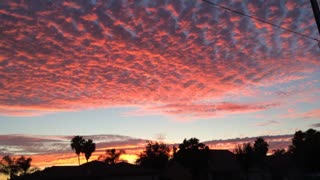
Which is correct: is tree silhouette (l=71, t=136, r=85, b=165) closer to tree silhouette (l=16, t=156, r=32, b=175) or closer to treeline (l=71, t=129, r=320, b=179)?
treeline (l=71, t=129, r=320, b=179)

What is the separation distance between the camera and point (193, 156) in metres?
79.4

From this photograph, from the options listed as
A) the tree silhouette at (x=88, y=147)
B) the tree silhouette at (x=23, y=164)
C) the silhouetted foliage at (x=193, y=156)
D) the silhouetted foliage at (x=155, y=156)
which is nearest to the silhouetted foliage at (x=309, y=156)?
the silhouetted foliage at (x=193, y=156)

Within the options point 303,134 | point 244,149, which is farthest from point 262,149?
point 244,149

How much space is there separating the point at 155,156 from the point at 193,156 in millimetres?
20100

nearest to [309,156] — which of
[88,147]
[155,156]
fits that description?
[155,156]

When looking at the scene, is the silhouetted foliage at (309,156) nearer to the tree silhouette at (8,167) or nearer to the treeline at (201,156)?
the treeline at (201,156)

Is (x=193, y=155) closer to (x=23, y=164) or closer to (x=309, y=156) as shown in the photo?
(x=309, y=156)

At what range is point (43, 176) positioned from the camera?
5434 centimetres

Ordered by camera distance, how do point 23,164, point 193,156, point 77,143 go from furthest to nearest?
1. point 23,164
2. point 77,143
3. point 193,156

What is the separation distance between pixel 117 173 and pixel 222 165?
125ft

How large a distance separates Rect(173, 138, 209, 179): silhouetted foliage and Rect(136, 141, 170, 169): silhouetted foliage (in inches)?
587

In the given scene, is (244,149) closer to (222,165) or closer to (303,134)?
(222,165)

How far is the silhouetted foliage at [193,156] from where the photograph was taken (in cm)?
7923

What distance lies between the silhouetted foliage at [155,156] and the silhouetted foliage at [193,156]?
48.9ft
